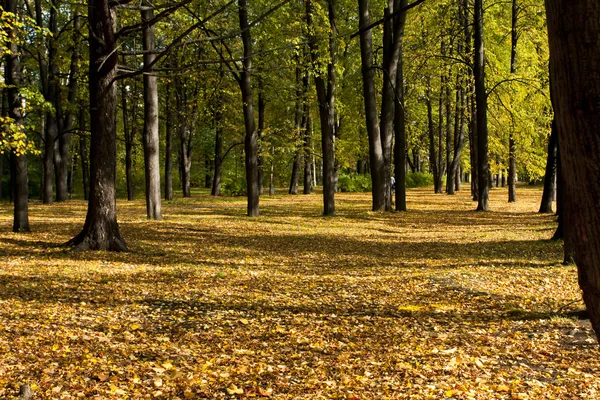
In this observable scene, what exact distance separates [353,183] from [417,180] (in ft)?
25.0

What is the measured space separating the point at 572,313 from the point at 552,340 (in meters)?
1.03

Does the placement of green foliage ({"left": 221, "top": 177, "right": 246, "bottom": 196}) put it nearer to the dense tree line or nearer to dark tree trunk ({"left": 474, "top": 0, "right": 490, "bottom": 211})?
the dense tree line

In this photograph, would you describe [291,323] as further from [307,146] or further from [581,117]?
[307,146]

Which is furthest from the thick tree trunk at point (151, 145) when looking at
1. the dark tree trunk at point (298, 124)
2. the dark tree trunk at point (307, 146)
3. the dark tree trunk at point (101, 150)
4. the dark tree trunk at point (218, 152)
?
the dark tree trunk at point (218, 152)

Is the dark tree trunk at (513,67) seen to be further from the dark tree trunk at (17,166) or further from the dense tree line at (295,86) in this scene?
the dark tree trunk at (17,166)

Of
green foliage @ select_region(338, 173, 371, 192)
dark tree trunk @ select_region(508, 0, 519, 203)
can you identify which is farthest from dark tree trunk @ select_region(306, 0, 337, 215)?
green foliage @ select_region(338, 173, 371, 192)

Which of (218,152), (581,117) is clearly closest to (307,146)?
(218,152)

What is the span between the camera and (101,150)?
998cm

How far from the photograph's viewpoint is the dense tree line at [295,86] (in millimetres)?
7027

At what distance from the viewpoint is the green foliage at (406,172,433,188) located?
147 feet

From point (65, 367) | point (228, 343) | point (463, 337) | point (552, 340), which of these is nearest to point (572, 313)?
point (552, 340)

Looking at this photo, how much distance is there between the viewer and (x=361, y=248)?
12094mm

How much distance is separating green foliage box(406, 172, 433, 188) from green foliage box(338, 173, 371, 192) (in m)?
4.87

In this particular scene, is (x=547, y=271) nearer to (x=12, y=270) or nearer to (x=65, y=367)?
(x=65, y=367)
